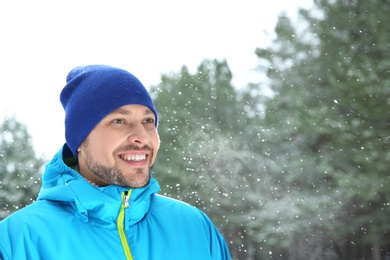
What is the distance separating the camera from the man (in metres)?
1.01

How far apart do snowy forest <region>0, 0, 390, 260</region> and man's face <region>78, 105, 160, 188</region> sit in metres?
6.94

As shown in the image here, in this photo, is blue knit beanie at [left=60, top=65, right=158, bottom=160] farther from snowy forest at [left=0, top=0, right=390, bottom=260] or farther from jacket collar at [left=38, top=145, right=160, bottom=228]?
snowy forest at [left=0, top=0, right=390, bottom=260]

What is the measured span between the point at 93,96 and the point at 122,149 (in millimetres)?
110

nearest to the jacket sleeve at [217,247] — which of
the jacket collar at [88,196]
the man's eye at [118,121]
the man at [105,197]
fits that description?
the man at [105,197]

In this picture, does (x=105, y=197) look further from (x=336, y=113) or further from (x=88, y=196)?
(x=336, y=113)

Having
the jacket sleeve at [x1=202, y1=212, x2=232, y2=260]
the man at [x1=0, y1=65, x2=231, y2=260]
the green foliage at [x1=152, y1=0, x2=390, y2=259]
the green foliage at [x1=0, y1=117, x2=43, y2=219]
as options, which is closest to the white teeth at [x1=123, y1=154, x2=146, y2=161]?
the man at [x1=0, y1=65, x2=231, y2=260]

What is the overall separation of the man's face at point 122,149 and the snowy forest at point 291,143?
6942 mm

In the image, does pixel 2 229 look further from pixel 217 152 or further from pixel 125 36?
pixel 125 36

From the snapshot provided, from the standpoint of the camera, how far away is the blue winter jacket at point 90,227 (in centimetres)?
99

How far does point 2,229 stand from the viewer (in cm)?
98

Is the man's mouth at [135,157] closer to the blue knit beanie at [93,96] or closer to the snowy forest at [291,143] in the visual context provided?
the blue knit beanie at [93,96]

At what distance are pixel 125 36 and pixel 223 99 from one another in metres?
34.1

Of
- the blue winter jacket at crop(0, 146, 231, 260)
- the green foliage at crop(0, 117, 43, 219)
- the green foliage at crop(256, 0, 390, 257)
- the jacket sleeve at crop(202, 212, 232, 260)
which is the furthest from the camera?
the green foliage at crop(0, 117, 43, 219)

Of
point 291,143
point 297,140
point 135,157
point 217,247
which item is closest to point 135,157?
point 135,157
